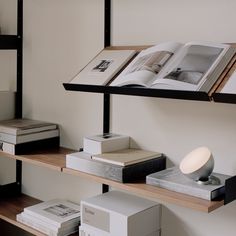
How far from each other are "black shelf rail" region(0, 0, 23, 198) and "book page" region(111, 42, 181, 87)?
899 millimetres

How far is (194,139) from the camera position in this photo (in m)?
1.67

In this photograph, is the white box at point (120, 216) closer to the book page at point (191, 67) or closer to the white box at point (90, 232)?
the white box at point (90, 232)

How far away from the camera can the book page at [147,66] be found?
1.47 m

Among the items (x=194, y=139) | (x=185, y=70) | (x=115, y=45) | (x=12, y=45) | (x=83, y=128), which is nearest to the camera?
(x=185, y=70)

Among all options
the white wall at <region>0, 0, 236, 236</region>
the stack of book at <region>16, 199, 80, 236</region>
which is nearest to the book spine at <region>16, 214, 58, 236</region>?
the stack of book at <region>16, 199, 80, 236</region>

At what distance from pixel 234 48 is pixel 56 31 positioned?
0.98 m

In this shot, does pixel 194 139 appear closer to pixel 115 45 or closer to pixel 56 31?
pixel 115 45

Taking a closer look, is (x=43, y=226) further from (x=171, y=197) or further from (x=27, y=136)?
(x=171, y=197)

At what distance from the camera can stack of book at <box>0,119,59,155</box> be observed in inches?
81.2

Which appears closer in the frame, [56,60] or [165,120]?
[165,120]

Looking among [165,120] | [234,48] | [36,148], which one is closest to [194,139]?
[165,120]

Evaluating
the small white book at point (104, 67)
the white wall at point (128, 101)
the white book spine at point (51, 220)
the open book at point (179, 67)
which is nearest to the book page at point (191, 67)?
the open book at point (179, 67)

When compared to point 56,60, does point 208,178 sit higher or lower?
lower

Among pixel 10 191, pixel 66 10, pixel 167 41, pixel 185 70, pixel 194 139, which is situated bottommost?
pixel 10 191
